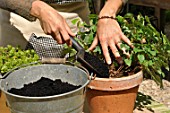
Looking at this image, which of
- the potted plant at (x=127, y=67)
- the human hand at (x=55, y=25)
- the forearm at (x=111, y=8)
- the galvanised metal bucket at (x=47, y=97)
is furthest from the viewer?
the forearm at (x=111, y=8)

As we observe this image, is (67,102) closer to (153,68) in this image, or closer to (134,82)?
(134,82)

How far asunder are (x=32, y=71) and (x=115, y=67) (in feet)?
1.51

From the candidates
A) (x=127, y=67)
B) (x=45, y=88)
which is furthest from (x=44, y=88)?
(x=127, y=67)

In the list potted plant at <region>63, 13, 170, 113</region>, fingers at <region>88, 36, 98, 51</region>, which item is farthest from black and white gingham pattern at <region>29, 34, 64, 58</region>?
fingers at <region>88, 36, 98, 51</region>

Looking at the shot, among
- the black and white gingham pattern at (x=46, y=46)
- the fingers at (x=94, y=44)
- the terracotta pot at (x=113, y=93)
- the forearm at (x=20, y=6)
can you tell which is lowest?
the terracotta pot at (x=113, y=93)

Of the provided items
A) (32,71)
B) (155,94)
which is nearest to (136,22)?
(32,71)

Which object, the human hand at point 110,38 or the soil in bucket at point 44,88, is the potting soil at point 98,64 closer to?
the human hand at point 110,38

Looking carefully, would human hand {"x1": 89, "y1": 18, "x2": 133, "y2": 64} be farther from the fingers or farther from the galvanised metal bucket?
the galvanised metal bucket

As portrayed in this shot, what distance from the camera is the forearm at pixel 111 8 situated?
190cm

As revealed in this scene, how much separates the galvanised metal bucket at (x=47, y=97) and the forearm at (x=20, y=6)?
30 cm

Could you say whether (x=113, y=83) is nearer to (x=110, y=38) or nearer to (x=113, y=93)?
(x=113, y=93)

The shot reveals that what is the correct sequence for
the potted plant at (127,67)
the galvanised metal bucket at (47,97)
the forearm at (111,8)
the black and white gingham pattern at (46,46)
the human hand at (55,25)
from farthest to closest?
the black and white gingham pattern at (46,46) → the forearm at (111,8) → the potted plant at (127,67) → the human hand at (55,25) → the galvanised metal bucket at (47,97)

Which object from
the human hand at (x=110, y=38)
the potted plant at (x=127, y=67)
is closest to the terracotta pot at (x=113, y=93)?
the potted plant at (x=127, y=67)

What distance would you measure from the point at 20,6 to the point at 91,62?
0.42m
